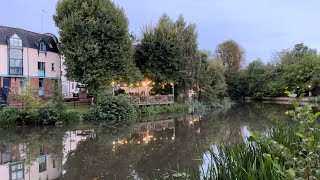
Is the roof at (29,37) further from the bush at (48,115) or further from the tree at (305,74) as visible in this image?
the tree at (305,74)

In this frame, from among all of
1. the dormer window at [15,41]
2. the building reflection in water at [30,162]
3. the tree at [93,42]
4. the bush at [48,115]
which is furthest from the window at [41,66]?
the building reflection in water at [30,162]

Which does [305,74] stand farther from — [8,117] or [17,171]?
[17,171]

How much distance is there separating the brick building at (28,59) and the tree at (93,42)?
4.56 meters

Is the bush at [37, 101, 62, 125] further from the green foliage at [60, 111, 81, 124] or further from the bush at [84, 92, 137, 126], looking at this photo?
the bush at [84, 92, 137, 126]

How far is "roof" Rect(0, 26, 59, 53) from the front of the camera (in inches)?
1223

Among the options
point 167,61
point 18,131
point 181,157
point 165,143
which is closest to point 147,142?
point 165,143

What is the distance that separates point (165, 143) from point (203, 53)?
84.0ft

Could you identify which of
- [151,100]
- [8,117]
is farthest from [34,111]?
[151,100]

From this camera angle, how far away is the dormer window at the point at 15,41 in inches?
1224

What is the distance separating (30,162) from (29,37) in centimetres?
2619

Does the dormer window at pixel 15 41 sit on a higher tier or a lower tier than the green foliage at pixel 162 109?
higher

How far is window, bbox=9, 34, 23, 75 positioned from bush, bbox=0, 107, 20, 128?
38.9 ft

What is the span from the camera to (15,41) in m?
31.4

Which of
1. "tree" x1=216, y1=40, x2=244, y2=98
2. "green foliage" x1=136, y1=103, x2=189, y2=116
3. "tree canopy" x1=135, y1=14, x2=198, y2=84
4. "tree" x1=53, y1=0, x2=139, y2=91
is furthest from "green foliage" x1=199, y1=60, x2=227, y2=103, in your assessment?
"tree" x1=216, y1=40, x2=244, y2=98
